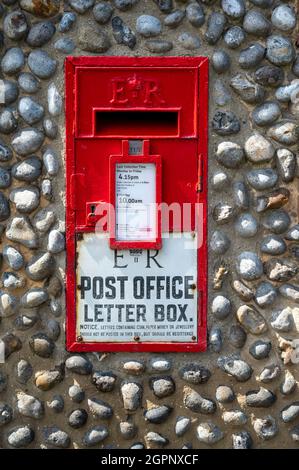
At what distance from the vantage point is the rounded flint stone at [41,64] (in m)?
2.90

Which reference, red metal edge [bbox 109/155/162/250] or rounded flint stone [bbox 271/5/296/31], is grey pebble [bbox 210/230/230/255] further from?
rounded flint stone [bbox 271/5/296/31]

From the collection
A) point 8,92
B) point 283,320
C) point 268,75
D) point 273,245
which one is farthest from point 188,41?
point 283,320

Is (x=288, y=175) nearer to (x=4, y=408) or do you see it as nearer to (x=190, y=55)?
(x=190, y=55)

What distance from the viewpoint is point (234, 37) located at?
2895 mm

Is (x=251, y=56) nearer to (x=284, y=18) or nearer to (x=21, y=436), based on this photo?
(x=284, y=18)

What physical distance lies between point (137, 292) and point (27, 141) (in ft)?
2.36

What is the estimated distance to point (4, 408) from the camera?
2.99 metres

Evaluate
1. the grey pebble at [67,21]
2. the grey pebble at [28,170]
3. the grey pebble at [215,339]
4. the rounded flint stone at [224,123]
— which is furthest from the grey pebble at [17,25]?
the grey pebble at [215,339]

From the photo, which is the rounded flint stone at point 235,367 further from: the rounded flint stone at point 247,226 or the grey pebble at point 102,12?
the grey pebble at point 102,12

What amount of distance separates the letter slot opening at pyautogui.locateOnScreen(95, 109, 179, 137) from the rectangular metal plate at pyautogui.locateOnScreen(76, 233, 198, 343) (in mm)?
398

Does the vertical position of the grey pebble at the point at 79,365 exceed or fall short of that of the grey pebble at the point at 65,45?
it falls short

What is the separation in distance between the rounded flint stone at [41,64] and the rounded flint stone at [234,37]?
2.18ft
